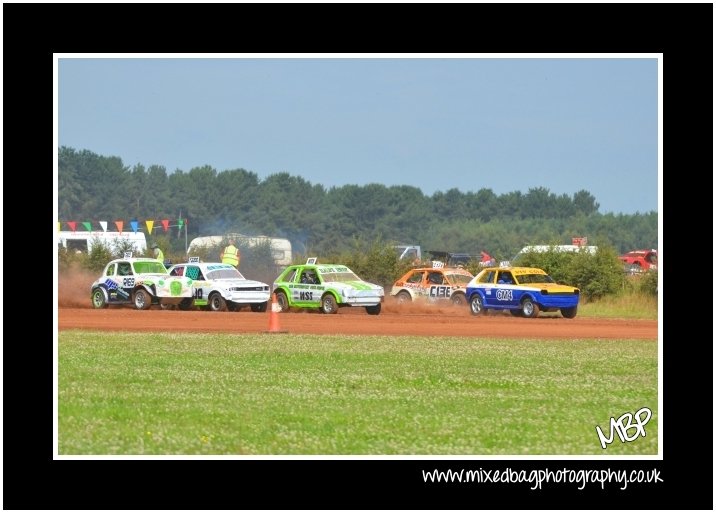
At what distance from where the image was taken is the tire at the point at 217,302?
3366 centimetres

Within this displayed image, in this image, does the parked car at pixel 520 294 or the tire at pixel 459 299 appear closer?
the parked car at pixel 520 294

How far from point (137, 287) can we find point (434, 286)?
29.7 ft

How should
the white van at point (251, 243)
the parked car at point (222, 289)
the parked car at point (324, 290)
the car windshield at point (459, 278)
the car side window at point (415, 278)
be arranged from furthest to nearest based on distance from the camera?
the white van at point (251, 243) < the car side window at point (415, 278) < the car windshield at point (459, 278) < the parked car at point (222, 289) < the parked car at point (324, 290)

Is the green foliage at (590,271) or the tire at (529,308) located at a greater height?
the green foliage at (590,271)

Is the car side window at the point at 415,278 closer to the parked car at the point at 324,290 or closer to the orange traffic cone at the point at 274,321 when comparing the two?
the parked car at the point at 324,290

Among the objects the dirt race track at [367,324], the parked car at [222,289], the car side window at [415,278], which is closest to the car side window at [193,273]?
the parked car at [222,289]

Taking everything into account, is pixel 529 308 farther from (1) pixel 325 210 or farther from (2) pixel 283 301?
(1) pixel 325 210

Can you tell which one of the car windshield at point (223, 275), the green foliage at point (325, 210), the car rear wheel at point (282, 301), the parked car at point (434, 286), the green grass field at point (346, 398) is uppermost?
the green foliage at point (325, 210)

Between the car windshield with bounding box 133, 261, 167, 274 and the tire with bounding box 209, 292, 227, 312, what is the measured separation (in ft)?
8.93

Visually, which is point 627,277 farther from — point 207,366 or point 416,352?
point 207,366

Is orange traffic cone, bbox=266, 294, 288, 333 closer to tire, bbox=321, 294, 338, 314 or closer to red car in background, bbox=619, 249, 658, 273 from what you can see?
tire, bbox=321, 294, 338, 314

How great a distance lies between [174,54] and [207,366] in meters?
6.14

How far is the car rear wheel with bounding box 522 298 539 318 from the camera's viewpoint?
105 feet

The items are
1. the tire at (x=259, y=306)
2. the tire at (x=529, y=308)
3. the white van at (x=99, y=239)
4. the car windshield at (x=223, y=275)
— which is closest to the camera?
the tire at (x=529, y=308)
